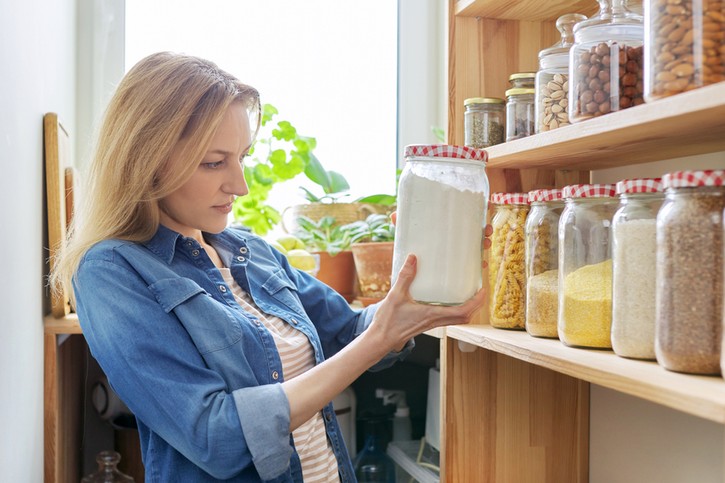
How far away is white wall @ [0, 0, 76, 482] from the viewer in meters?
0.97

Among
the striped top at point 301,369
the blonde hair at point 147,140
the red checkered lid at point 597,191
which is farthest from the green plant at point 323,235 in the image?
the red checkered lid at point 597,191

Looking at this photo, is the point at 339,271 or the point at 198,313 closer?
the point at 198,313

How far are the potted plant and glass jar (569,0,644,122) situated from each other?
0.78m

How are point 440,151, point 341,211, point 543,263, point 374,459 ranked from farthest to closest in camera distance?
point 341,211, point 374,459, point 543,263, point 440,151

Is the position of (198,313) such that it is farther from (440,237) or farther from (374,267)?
(374,267)

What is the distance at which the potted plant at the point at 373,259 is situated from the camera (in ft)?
5.36

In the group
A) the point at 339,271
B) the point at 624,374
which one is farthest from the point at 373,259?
the point at 624,374

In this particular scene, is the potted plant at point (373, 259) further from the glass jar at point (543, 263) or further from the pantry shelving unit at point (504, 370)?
the glass jar at point (543, 263)

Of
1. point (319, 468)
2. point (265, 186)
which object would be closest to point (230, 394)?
point (319, 468)

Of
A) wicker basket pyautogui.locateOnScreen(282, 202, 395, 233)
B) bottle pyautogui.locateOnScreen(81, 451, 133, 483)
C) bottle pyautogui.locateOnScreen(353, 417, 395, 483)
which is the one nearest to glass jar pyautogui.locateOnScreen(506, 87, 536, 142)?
wicker basket pyautogui.locateOnScreen(282, 202, 395, 233)

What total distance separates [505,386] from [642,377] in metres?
0.58

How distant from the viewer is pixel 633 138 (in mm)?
852

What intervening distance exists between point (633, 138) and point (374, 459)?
3.87 ft

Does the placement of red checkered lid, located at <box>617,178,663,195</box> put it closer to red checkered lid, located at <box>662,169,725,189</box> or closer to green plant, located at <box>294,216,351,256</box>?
red checkered lid, located at <box>662,169,725,189</box>
